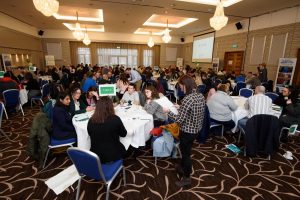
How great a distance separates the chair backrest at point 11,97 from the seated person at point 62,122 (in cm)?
292

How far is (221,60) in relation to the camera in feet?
36.8

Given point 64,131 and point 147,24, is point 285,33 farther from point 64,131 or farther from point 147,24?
point 64,131

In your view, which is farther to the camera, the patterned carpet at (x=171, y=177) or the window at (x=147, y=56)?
the window at (x=147, y=56)

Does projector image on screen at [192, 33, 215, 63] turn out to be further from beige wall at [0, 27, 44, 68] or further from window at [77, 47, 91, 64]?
beige wall at [0, 27, 44, 68]

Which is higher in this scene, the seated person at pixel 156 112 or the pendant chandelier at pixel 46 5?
the pendant chandelier at pixel 46 5

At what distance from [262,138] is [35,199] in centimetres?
378

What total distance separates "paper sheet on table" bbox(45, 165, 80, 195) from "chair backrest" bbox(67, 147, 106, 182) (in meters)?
0.95

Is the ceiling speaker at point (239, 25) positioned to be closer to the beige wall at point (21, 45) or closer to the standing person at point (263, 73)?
the standing person at point (263, 73)

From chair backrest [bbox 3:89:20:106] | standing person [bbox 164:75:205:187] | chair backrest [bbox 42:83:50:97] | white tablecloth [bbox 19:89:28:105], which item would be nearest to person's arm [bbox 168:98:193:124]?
standing person [bbox 164:75:205:187]

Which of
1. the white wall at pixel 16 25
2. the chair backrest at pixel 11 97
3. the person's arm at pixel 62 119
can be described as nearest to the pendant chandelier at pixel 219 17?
the person's arm at pixel 62 119

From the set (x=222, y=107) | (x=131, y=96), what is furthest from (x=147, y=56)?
(x=222, y=107)

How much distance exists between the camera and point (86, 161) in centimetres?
172

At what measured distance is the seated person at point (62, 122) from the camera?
2.79 m

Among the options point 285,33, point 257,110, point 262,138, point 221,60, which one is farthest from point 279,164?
point 221,60
